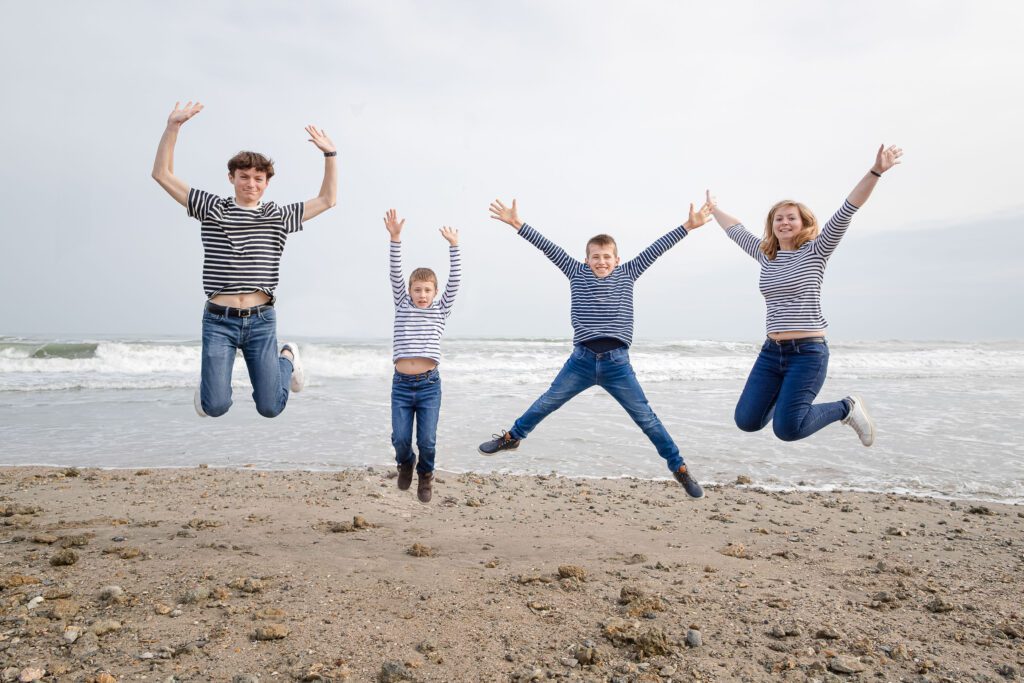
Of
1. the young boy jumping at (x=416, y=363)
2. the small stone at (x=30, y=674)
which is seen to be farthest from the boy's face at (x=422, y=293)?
the small stone at (x=30, y=674)

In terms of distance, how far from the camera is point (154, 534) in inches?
234

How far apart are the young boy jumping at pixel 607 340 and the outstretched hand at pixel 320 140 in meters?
2.25

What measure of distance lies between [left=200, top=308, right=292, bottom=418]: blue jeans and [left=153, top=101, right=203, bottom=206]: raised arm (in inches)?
33.2

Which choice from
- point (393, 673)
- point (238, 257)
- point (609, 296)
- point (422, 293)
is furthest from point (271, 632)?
point (609, 296)

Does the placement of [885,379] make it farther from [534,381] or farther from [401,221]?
[401,221]

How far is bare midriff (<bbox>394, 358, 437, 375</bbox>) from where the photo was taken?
5.60 metres

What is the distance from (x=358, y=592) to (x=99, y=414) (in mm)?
10612

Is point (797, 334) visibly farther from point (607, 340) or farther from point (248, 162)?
point (248, 162)

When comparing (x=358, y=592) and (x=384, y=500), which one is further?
(x=384, y=500)

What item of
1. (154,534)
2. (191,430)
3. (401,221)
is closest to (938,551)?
(401,221)

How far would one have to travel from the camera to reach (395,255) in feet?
18.6

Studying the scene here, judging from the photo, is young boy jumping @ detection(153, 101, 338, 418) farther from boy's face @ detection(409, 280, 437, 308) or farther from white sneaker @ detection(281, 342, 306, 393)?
boy's face @ detection(409, 280, 437, 308)

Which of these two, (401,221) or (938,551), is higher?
(401,221)

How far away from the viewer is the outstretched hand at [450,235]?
569 centimetres
